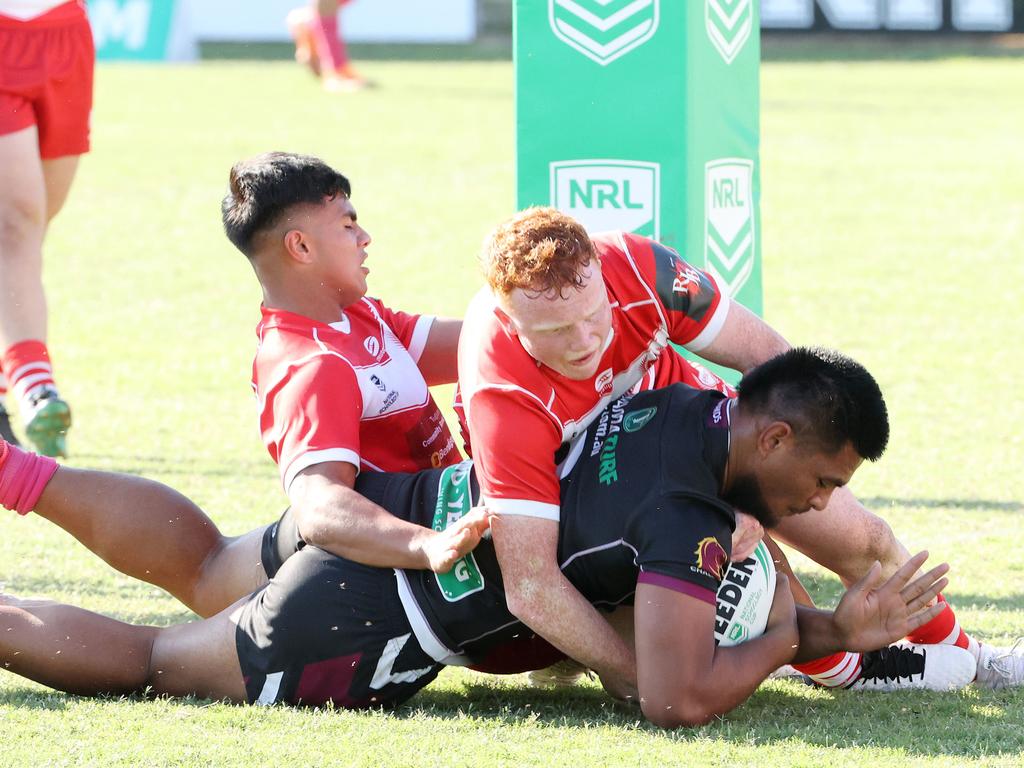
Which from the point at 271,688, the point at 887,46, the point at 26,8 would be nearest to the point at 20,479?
the point at 271,688

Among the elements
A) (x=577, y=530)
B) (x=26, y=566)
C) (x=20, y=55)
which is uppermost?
(x=20, y=55)

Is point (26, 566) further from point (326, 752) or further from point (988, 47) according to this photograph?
point (988, 47)

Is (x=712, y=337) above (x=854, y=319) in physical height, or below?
above

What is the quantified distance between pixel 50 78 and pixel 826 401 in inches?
148

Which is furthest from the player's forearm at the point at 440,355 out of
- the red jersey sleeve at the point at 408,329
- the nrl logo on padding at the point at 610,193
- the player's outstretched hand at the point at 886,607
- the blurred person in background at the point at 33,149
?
the blurred person in background at the point at 33,149

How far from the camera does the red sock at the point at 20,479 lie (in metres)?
4.16

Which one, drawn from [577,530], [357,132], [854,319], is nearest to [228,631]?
[577,530]

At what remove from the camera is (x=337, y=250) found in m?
4.34

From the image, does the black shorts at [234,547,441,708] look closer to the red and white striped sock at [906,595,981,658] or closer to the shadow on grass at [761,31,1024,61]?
the red and white striped sock at [906,595,981,658]

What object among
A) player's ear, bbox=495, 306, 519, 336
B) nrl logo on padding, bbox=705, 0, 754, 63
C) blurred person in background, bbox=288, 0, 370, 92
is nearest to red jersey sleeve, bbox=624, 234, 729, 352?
player's ear, bbox=495, 306, 519, 336

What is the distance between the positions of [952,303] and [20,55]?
17.5 ft

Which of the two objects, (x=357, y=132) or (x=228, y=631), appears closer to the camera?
(x=228, y=631)

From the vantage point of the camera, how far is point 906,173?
1395cm

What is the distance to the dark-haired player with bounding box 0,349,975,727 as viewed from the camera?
3486 millimetres
